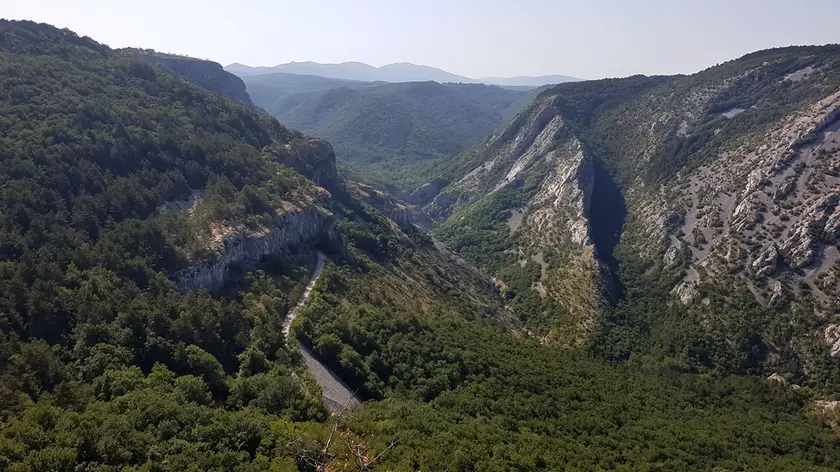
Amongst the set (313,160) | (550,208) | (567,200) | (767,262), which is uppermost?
(313,160)

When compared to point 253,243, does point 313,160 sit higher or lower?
higher

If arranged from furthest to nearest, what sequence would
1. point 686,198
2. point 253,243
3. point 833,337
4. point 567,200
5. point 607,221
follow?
point 567,200 → point 607,221 → point 686,198 → point 833,337 → point 253,243

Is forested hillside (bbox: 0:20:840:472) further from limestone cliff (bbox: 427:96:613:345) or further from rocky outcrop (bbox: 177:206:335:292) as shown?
limestone cliff (bbox: 427:96:613:345)

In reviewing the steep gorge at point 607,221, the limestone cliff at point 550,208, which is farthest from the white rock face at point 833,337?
the limestone cliff at point 550,208

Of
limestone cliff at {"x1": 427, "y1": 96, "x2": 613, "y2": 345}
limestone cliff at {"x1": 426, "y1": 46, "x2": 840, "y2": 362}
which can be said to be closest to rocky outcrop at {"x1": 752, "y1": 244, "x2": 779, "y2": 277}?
limestone cliff at {"x1": 426, "y1": 46, "x2": 840, "y2": 362}

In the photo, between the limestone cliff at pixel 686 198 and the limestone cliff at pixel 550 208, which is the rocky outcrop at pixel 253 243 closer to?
the limestone cliff at pixel 550 208

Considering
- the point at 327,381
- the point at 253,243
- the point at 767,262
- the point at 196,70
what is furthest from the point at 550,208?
the point at 196,70

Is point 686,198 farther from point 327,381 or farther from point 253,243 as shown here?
point 327,381
